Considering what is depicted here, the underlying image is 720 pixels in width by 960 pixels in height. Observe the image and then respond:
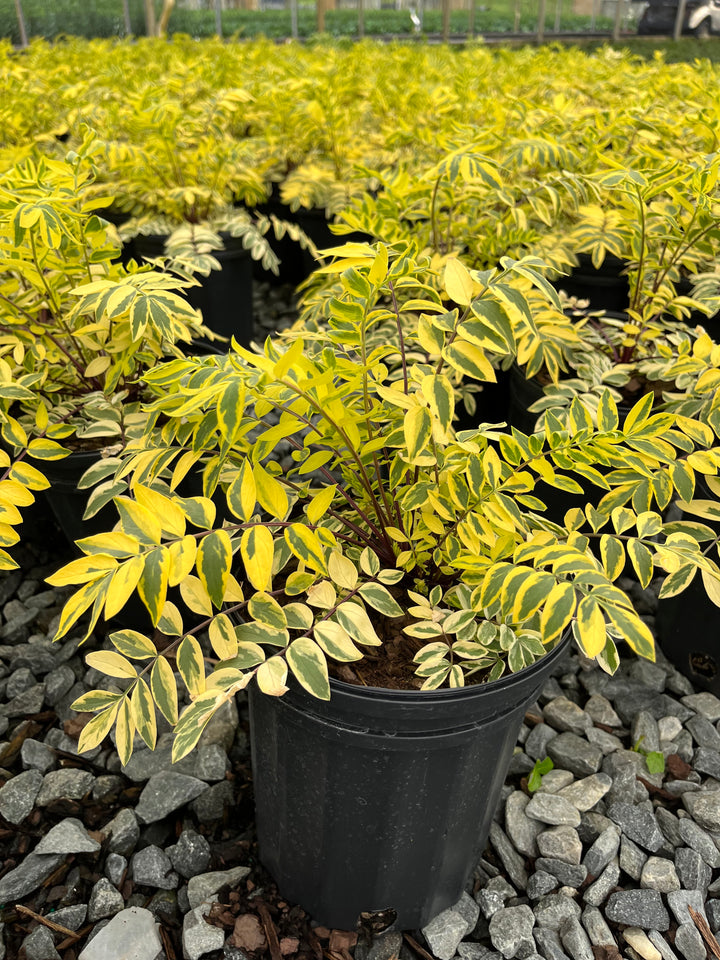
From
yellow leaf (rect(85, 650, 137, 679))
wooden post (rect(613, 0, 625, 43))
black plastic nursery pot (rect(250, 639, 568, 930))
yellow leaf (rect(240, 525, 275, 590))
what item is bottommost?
black plastic nursery pot (rect(250, 639, 568, 930))

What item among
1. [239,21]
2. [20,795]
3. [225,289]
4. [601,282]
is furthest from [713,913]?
[239,21]

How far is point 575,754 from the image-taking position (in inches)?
61.9

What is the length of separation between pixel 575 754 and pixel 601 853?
224 mm

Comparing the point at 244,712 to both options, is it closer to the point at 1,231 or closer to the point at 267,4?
the point at 1,231

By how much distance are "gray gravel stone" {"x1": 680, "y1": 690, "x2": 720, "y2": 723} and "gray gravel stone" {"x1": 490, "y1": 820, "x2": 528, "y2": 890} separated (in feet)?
1.90

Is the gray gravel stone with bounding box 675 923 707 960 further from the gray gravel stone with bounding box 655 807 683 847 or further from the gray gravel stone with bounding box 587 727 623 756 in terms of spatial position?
the gray gravel stone with bounding box 587 727 623 756

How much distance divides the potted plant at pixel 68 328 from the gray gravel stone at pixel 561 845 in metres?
1.10

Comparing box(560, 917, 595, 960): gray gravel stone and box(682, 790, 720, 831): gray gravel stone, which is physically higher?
box(682, 790, 720, 831): gray gravel stone

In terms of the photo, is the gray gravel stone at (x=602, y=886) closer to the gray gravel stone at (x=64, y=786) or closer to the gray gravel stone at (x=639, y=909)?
the gray gravel stone at (x=639, y=909)

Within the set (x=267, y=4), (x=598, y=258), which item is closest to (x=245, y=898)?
(x=598, y=258)

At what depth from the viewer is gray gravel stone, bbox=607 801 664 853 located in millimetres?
1424

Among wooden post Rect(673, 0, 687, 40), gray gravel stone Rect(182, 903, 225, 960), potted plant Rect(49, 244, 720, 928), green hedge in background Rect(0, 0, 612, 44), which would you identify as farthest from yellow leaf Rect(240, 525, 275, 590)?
wooden post Rect(673, 0, 687, 40)

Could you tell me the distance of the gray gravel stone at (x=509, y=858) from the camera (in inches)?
54.1

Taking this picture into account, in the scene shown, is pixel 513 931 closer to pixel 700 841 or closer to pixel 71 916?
pixel 700 841
